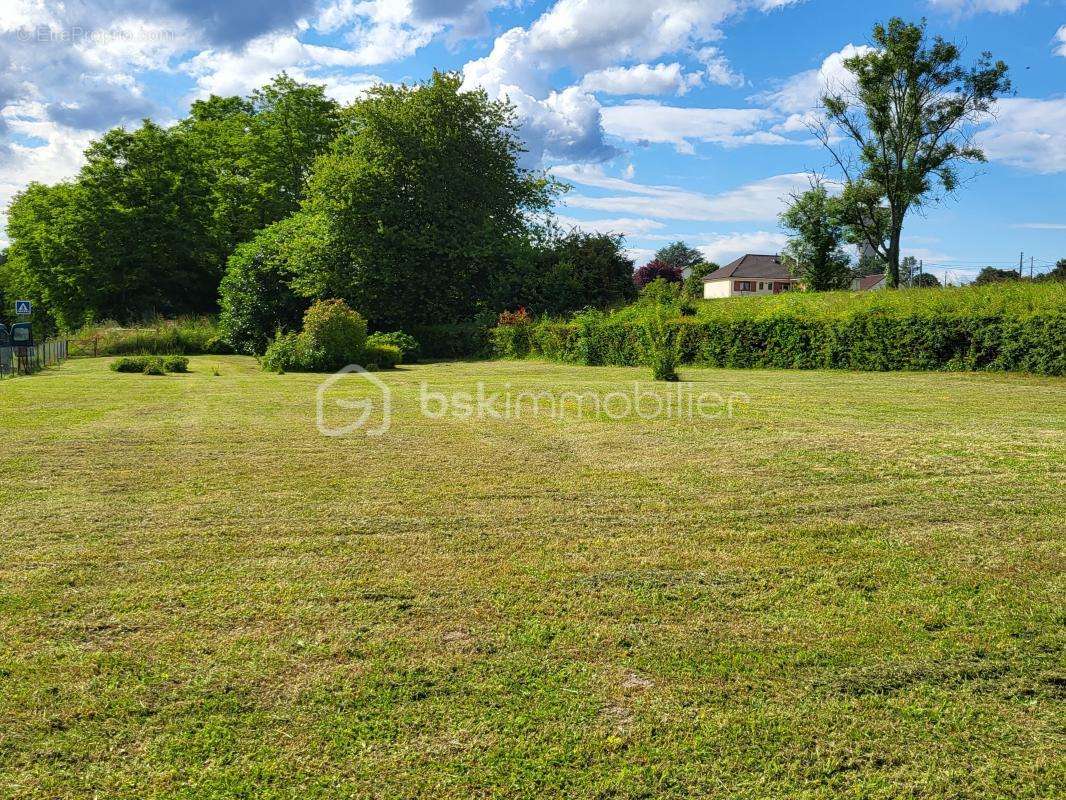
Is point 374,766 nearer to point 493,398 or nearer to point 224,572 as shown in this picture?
point 224,572

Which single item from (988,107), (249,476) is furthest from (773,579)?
(988,107)

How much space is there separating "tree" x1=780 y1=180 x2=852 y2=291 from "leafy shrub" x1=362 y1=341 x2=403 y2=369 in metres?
19.0

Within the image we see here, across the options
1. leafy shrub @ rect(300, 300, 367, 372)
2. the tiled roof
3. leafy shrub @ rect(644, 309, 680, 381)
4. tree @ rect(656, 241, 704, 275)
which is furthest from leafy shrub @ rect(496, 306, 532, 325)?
tree @ rect(656, 241, 704, 275)

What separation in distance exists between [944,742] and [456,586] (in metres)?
2.34

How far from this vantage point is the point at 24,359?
18391 mm

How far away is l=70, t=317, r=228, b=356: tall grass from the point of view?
89.0ft

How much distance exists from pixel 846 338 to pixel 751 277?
56.4m

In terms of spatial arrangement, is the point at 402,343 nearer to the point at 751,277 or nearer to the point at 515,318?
the point at 515,318

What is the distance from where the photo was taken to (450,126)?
28141 millimetres

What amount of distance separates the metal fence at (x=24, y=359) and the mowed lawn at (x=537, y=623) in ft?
41.8

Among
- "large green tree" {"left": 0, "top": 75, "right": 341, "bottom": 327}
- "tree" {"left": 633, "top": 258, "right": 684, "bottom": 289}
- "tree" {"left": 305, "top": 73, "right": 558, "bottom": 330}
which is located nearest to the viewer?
"tree" {"left": 305, "top": 73, "right": 558, "bottom": 330}

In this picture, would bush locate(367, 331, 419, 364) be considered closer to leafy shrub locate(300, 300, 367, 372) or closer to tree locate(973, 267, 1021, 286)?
leafy shrub locate(300, 300, 367, 372)

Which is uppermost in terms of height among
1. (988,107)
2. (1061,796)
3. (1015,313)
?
(988,107)

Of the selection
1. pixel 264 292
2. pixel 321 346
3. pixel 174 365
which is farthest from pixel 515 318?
pixel 264 292
